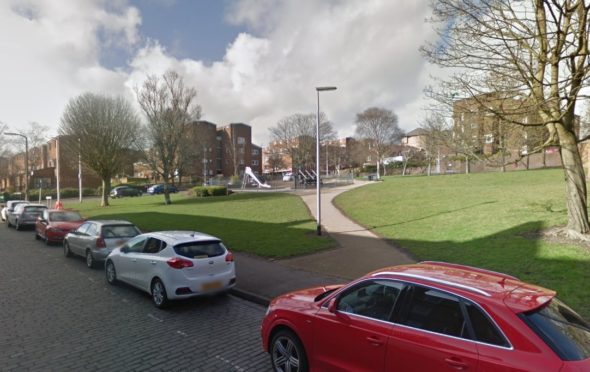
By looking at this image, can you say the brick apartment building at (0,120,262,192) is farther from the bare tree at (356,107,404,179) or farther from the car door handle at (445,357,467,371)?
the car door handle at (445,357,467,371)

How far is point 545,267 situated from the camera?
7.38 metres

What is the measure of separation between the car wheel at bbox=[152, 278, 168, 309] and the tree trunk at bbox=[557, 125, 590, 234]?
408 inches

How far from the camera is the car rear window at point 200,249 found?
6637mm

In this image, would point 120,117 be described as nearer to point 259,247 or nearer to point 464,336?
point 259,247

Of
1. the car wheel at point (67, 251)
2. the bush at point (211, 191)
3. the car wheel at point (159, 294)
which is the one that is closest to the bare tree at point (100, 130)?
the bush at point (211, 191)

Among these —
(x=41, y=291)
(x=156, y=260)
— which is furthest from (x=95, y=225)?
(x=156, y=260)

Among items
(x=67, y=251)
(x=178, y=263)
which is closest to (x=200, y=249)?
(x=178, y=263)

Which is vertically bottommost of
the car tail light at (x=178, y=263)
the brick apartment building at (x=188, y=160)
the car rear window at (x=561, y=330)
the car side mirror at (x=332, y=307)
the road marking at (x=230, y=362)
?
the road marking at (x=230, y=362)

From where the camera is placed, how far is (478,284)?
10.00ft

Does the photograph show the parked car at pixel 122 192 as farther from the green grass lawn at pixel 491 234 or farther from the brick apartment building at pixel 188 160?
the green grass lawn at pixel 491 234

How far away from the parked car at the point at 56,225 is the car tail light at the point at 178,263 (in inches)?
378

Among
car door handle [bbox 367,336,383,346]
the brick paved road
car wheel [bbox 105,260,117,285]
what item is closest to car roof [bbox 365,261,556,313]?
car door handle [bbox 367,336,383,346]

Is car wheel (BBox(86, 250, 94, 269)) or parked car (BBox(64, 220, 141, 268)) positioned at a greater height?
parked car (BBox(64, 220, 141, 268))

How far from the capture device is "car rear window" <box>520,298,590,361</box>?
7.68 ft
